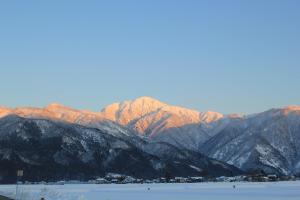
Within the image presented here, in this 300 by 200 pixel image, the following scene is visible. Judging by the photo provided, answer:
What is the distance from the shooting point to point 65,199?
207 feet

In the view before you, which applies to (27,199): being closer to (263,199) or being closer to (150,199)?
(150,199)

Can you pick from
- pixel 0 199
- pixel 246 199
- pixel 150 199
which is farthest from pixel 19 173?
pixel 246 199

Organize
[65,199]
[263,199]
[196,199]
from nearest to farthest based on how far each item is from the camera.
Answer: [65,199] < [263,199] < [196,199]

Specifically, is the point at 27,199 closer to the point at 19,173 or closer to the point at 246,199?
the point at 19,173

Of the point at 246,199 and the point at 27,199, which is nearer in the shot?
the point at 27,199

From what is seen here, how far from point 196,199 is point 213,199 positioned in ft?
8.06

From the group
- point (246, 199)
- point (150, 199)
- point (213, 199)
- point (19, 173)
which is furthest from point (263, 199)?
point (19, 173)

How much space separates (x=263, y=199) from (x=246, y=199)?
2.09m

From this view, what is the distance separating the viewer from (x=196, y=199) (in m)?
79.8

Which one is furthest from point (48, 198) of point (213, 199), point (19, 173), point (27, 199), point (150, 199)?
point (213, 199)

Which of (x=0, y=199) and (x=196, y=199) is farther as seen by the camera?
(x=196, y=199)

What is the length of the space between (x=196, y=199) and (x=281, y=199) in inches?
444

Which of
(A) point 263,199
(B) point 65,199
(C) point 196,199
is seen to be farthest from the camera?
(C) point 196,199

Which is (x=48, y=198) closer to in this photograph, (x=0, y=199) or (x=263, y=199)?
(x=0, y=199)
